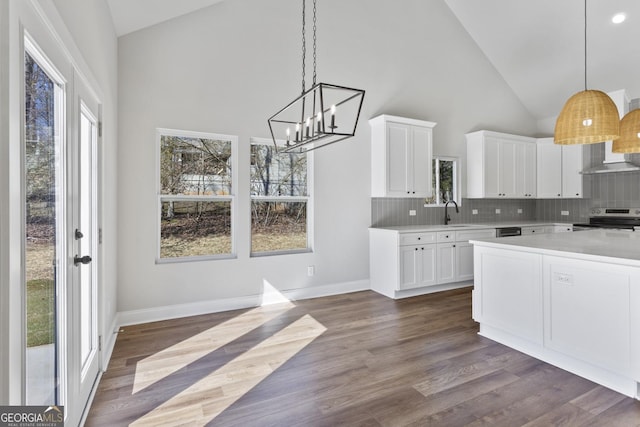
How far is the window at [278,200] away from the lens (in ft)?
13.8

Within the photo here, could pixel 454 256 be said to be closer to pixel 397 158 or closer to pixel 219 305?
pixel 397 158

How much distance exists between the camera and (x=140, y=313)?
3.55 m

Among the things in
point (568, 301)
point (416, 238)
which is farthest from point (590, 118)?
point (416, 238)

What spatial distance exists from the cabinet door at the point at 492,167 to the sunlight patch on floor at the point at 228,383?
395 centimetres

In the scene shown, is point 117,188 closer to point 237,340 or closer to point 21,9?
point 237,340

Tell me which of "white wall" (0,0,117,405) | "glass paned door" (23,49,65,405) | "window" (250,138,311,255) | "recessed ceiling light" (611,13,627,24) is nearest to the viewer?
"white wall" (0,0,117,405)

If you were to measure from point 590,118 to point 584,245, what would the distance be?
3.30 feet

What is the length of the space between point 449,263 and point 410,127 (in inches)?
79.2

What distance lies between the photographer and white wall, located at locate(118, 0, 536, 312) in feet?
11.6

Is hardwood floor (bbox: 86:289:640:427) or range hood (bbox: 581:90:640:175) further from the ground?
range hood (bbox: 581:90:640:175)

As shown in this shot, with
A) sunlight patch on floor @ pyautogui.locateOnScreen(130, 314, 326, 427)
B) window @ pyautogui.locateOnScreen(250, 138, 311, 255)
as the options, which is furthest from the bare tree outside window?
sunlight patch on floor @ pyautogui.locateOnScreen(130, 314, 326, 427)

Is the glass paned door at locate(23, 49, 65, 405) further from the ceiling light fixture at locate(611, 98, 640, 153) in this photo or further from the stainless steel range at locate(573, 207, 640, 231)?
the stainless steel range at locate(573, 207, 640, 231)

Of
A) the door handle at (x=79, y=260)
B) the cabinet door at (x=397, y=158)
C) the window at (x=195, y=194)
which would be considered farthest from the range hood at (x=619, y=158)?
the door handle at (x=79, y=260)

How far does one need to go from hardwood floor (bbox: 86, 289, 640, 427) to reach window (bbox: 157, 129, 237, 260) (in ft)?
2.64
